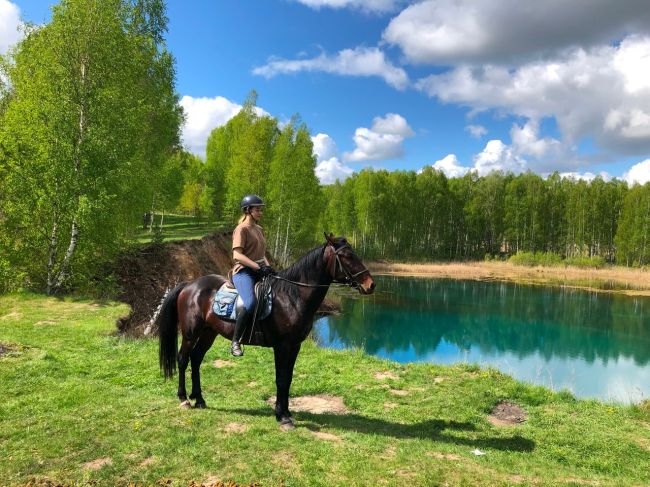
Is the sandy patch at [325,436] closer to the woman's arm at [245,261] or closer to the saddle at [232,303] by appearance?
the saddle at [232,303]

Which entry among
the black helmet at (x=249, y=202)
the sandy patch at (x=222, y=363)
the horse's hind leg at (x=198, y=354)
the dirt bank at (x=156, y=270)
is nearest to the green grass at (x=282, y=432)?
the sandy patch at (x=222, y=363)

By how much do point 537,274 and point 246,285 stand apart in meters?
53.7

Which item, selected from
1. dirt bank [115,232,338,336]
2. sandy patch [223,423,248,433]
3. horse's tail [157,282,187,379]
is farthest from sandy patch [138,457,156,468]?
dirt bank [115,232,338,336]

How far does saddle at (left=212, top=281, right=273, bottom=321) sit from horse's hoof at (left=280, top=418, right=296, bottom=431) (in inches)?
57.8

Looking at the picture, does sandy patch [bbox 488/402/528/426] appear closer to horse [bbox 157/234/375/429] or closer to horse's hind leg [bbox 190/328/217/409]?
horse [bbox 157/234/375/429]

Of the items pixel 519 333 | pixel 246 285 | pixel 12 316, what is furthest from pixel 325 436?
pixel 519 333

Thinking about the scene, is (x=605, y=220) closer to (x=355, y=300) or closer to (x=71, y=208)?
(x=355, y=300)

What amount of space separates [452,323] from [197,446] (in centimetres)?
2459

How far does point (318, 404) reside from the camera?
26.3 feet

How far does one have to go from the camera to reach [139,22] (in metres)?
21.8

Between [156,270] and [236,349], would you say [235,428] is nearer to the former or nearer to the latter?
[236,349]

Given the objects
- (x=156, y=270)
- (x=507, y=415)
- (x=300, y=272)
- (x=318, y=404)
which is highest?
(x=300, y=272)

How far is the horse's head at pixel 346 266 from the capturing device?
6.02 m

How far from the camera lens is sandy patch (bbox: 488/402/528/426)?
775 cm
